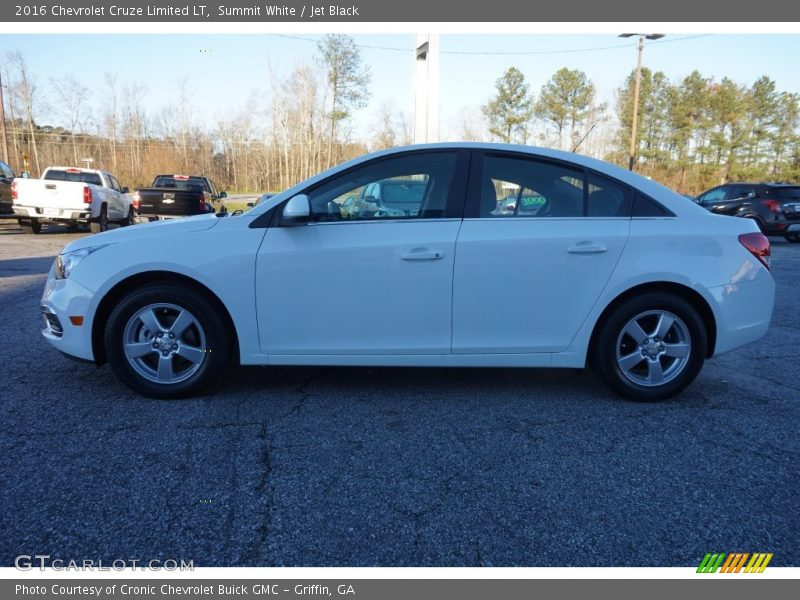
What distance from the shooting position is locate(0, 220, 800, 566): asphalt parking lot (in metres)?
2.20

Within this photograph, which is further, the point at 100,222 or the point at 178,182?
the point at 178,182

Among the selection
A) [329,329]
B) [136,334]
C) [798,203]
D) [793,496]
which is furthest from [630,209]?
[798,203]

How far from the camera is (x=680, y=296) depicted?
3.72m

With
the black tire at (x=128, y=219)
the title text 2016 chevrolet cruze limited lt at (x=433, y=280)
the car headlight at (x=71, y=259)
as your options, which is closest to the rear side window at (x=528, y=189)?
the title text 2016 chevrolet cruze limited lt at (x=433, y=280)

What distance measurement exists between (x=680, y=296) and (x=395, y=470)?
2248mm

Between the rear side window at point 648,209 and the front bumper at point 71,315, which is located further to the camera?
the rear side window at point 648,209

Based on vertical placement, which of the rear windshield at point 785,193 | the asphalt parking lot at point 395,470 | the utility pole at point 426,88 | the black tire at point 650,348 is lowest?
the asphalt parking lot at point 395,470

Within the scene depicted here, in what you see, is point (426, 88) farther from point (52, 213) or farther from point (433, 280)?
point (52, 213)

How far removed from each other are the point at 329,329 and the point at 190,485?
51.3 inches

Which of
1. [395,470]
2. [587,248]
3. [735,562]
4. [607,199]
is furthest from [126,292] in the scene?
[735,562]

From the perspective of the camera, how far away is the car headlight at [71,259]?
364 cm

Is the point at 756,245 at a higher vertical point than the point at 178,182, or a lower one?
lower

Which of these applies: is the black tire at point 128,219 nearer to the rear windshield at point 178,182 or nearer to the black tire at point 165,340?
the rear windshield at point 178,182

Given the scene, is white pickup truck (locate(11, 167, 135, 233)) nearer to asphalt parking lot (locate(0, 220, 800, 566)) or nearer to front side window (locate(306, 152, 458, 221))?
asphalt parking lot (locate(0, 220, 800, 566))
